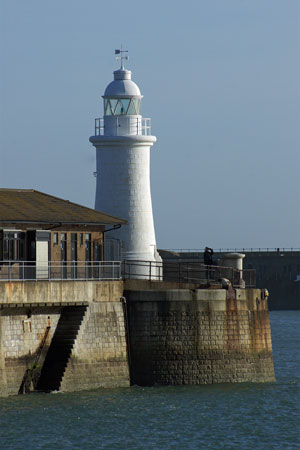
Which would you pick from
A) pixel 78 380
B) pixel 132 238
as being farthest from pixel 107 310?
pixel 132 238

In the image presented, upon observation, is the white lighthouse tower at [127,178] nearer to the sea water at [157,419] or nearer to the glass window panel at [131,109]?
the glass window panel at [131,109]

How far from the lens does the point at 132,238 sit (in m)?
62.2

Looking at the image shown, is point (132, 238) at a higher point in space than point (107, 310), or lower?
higher

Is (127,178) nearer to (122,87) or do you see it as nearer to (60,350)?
(122,87)

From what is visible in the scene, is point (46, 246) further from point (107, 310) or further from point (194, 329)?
point (194, 329)

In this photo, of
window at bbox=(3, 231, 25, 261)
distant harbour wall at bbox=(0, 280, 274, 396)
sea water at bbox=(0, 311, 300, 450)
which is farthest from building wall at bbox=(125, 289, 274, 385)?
window at bbox=(3, 231, 25, 261)

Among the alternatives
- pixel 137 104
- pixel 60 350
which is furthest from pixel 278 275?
pixel 60 350

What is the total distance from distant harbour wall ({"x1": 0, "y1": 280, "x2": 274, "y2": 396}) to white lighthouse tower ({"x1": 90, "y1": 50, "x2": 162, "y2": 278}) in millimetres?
12684

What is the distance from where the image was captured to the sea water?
128ft

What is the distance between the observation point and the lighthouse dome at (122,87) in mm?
63156

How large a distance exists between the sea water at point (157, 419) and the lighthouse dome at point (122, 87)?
19796 millimetres

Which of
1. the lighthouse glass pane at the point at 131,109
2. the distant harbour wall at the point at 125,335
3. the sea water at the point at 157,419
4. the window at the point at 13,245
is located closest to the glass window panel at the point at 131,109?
the lighthouse glass pane at the point at 131,109

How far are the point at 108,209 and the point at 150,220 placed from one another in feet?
7.61

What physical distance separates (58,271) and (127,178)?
14.7 m
